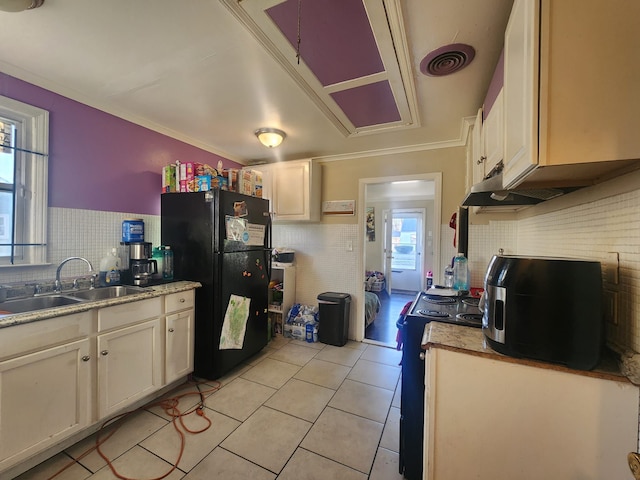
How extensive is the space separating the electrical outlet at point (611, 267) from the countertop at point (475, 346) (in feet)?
0.85

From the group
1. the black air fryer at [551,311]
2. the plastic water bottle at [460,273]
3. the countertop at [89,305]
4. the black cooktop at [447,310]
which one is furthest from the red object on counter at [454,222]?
the countertop at [89,305]

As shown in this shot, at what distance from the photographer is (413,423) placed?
1.32 metres

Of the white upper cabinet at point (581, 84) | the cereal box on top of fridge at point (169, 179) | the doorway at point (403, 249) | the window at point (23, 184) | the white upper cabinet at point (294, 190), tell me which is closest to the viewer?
Answer: the white upper cabinet at point (581, 84)

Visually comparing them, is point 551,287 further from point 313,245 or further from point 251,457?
point 313,245

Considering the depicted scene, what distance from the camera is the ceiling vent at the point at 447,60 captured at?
4.63 feet

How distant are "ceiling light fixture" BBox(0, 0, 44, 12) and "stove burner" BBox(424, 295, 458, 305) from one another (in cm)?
257

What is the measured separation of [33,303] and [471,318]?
8.60ft

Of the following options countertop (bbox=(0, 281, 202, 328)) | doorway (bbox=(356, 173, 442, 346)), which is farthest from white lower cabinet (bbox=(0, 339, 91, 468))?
doorway (bbox=(356, 173, 442, 346))

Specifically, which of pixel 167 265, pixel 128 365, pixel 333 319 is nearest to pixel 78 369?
pixel 128 365

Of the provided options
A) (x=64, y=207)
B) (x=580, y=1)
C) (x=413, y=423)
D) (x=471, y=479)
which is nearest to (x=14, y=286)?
(x=64, y=207)

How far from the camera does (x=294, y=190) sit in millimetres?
3322

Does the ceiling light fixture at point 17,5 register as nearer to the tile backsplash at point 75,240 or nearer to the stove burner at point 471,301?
the tile backsplash at point 75,240

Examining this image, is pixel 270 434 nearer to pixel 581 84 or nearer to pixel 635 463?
pixel 635 463

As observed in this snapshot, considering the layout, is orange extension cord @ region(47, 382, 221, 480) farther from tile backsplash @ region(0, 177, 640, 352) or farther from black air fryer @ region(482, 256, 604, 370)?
black air fryer @ region(482, 256, 604, 370)
